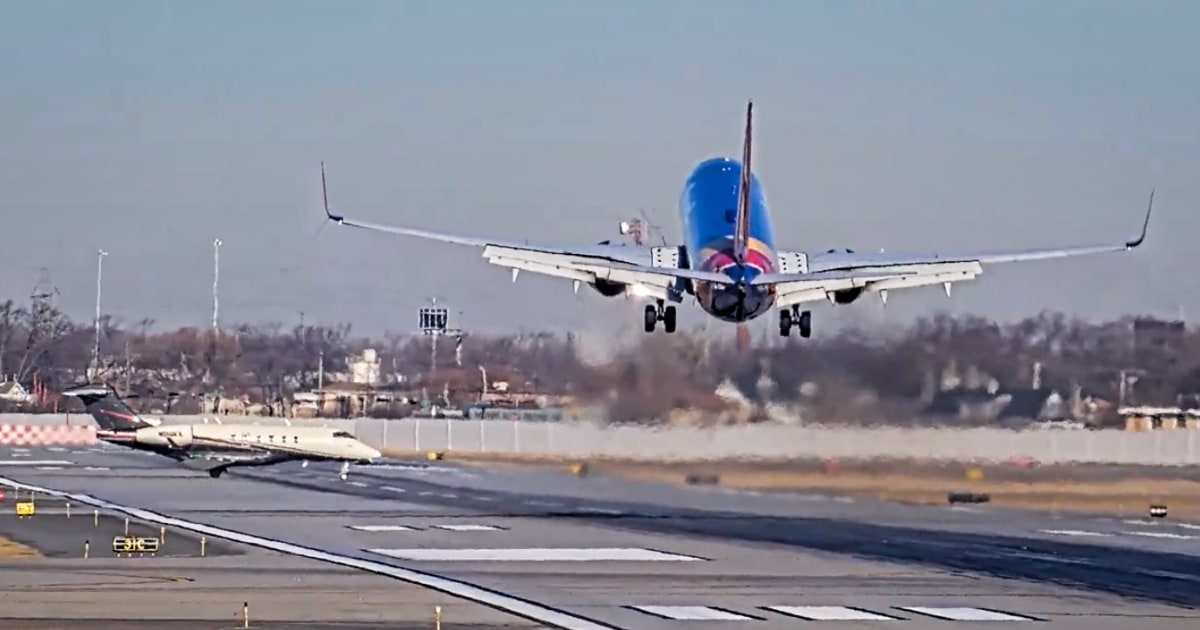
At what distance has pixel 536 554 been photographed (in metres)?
51.7

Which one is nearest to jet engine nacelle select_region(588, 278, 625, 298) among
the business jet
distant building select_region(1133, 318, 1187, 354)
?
distant building select_region(1133, 318, 1187, 354)

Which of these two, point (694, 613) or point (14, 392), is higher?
point (14, 392)

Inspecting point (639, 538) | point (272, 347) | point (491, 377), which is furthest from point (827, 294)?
point (272, 347)

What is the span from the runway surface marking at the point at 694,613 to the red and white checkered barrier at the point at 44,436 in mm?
97659

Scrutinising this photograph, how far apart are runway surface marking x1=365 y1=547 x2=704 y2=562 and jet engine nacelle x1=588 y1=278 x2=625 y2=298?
12.7 meters

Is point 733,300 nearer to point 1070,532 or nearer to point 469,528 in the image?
point 469,528

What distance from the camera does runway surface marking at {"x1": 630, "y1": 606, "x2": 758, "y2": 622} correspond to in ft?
124

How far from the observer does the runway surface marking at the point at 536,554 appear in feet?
164

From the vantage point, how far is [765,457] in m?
63.0

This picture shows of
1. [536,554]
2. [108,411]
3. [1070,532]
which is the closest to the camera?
[536,554]

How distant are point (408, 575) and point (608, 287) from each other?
68.3 feet

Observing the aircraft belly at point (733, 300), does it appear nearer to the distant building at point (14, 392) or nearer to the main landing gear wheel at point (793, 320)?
the main landing gear wheel at point (793, 320)

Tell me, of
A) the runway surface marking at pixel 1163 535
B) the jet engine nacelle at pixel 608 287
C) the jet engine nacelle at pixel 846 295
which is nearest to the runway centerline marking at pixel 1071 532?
the runway surface marking at pixel 1163 535

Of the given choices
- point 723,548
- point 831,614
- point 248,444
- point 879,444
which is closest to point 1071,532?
point 879,444
